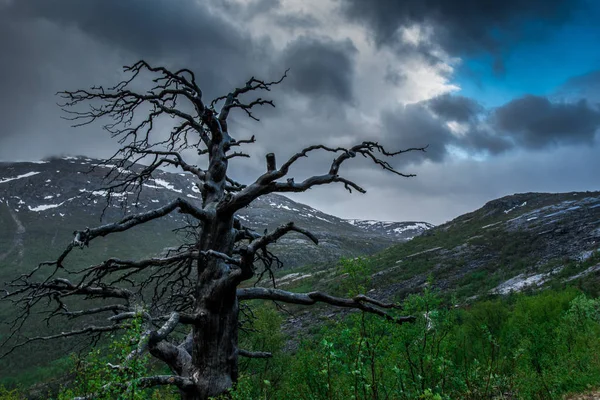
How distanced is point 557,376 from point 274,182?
10.1 metres

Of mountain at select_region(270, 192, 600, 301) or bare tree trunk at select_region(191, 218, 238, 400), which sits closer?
bare tree trunk at select_region(191, 218, 238, 400)

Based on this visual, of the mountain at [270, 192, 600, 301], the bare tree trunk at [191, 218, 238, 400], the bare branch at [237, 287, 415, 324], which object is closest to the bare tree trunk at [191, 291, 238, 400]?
→ the bare tree trunk at [191, 218, 238, 400]

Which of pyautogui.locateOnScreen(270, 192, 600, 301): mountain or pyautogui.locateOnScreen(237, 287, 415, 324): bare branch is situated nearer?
pyautogui.locateOnScreen(237, 287, 415, 324): bare branch

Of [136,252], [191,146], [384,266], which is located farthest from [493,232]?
[136,252]

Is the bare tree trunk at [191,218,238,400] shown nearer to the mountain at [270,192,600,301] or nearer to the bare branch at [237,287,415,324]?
the bare branch at [237,287,415,324]

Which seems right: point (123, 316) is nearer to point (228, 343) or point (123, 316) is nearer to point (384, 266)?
point (228, 343)

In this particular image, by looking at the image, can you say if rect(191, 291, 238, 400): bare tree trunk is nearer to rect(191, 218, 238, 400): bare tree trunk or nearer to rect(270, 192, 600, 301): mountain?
rect(191, 218, 238, 400): bare tree trunk

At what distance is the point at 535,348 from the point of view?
14945 millimetres

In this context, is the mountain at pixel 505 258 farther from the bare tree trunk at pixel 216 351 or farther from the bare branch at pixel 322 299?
the bare tree trunk at pixel 216 351

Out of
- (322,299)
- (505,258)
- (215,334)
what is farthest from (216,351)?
(505,258)

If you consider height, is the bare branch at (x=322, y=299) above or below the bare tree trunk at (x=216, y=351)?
above

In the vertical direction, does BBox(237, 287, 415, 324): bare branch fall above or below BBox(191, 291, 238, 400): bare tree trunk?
above

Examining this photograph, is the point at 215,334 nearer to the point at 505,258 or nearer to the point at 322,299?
the point at 322,299

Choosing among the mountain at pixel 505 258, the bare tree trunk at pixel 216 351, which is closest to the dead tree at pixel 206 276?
the bare tree trunk at pixel 216 351
